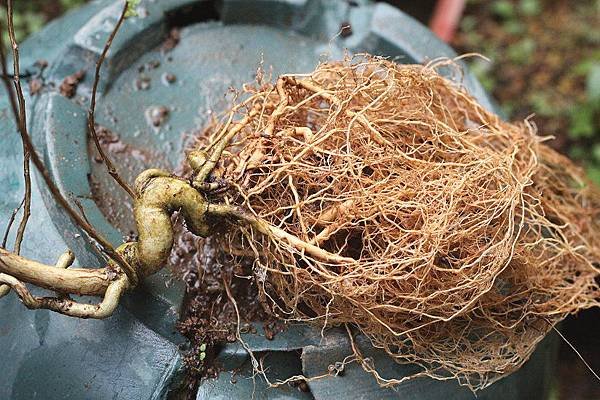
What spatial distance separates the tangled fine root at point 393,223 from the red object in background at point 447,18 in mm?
1522

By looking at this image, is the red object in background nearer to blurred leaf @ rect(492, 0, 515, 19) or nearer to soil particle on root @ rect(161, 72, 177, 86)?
blurred leaf @ rect(492, 0, 515, 19)

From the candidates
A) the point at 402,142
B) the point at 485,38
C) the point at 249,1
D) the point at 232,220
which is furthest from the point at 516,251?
the point at 485,38

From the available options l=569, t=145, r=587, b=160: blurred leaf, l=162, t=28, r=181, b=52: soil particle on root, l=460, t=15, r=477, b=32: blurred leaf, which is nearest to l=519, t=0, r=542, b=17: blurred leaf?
l=460, t=15, r=477, b=32: blurred leaf

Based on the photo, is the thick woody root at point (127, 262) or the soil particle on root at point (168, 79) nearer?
the thick woody root at point (127, 262)

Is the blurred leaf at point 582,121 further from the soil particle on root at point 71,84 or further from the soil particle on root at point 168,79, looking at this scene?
the soil particle on root at point 71,84

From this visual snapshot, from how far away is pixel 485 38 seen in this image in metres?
2.78

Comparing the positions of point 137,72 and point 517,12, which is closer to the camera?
point 137,72

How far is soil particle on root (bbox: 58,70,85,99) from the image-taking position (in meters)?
1.32

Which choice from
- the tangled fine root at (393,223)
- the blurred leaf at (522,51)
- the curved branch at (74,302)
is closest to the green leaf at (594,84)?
the blurred leaf at (522,51)

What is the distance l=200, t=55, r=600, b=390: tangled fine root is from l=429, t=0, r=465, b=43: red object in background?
1.52 meters

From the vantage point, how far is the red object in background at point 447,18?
2.65 meters

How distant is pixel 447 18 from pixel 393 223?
1827 millimetres

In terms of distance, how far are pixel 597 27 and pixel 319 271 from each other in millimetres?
2114

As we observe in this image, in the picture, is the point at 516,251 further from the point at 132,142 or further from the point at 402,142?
the point at 132,142
